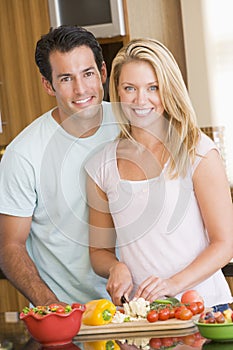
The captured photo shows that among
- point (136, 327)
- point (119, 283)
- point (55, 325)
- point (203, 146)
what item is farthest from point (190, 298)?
point (203, 146)

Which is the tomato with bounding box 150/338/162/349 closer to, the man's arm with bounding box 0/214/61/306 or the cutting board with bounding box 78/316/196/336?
the cutting board with bounding box 78/316/196/336

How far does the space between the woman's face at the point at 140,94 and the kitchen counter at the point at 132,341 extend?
2.21 ft

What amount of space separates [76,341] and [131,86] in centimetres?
80

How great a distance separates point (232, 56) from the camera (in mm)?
4574

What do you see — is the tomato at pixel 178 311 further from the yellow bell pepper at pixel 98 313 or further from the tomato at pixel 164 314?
the yellow bell pepper at pixel 98 313

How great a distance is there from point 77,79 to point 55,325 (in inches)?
36.4

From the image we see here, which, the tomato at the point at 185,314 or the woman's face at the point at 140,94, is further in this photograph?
the woman's face at the point at 140,94

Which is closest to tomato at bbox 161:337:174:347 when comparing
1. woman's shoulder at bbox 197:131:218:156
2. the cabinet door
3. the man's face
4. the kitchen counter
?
the kitchen counter

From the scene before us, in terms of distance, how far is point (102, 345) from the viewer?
6.53 feet

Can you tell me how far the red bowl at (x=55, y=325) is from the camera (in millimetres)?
2010

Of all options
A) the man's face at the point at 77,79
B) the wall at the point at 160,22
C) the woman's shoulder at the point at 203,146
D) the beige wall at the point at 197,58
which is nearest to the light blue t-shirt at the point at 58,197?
the man's face at the point at 77,79

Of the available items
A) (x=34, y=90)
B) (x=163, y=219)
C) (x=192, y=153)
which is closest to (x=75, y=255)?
(x=163, y=219)

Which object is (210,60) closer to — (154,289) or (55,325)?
(154,289)

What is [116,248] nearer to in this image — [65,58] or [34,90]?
[65,58]
